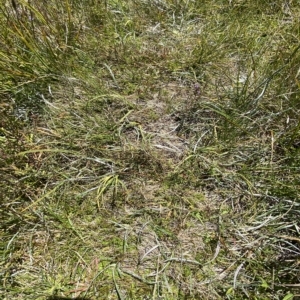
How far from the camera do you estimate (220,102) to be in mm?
1837

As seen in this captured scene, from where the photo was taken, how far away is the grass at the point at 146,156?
1436mm

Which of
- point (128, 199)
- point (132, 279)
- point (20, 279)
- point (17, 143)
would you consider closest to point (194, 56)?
point (128, 199)

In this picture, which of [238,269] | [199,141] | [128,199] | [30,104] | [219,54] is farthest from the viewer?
[219,54]

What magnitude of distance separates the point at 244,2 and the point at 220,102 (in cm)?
87

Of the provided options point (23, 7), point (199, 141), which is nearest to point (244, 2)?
point (199, 141)

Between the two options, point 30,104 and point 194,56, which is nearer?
point 30,104

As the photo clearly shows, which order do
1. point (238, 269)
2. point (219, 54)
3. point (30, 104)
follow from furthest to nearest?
point (219, 54) → point (30, 104) → point (238, 269)

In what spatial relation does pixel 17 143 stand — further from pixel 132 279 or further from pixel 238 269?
pixel 238 269

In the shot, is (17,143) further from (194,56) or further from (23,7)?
(194,56)

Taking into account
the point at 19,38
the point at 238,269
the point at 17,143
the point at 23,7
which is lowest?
the point at 238,269

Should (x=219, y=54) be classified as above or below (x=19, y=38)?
below

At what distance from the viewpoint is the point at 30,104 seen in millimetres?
1863

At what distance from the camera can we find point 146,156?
1.70m

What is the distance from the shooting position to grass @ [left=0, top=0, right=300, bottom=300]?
144 cm
